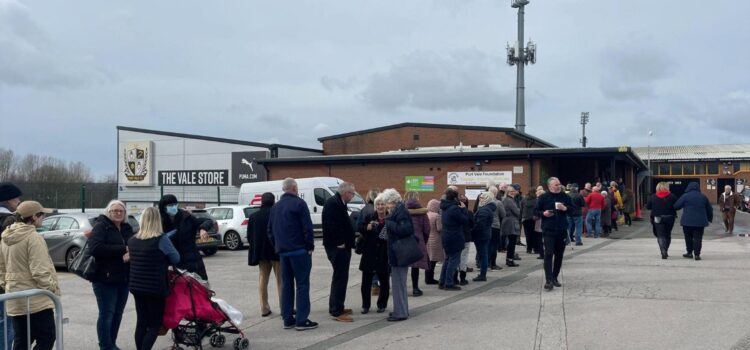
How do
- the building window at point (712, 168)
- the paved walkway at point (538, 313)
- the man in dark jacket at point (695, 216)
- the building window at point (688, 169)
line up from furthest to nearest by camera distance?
the building window at point (688, 169) → the building window at point (712, 168) → the man in dark jacket at point (695, 216) → the paved walkway at point (538, 313)

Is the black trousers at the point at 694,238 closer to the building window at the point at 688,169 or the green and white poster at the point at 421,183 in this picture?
the green and white poster at the point at 421,183

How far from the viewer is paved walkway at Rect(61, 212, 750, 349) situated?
6.87 m

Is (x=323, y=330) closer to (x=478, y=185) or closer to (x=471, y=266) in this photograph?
(x=471, y=266)

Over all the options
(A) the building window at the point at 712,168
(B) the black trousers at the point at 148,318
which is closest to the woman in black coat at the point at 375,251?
(B) the black trousers at the point at 148,318

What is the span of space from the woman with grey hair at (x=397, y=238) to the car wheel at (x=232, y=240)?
38.4 ft

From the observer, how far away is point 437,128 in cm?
4478

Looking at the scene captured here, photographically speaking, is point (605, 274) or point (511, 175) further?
point (511, 175)

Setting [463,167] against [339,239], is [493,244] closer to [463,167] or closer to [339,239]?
[339,239]

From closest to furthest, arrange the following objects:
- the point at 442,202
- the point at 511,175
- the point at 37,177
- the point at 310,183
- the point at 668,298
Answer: the point at 668,298 → the point at 442,202 → the point at 310,183 → the point at 511,175 → the point at 37,177

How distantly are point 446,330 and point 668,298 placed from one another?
3654 mm

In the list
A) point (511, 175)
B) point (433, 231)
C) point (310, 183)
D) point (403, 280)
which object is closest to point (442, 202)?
point (433, 231)

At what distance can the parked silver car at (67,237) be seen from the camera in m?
14.2

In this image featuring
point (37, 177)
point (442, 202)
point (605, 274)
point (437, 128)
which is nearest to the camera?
point (442, 202)

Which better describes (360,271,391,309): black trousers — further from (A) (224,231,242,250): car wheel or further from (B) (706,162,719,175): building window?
(B) (706,162,719,175): building window
